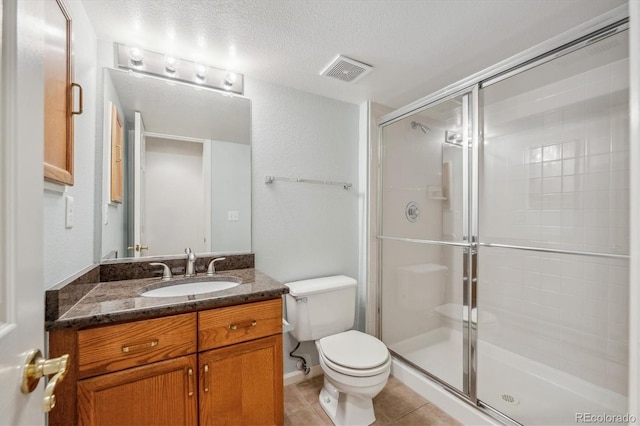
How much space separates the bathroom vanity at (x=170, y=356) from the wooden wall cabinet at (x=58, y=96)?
467mm

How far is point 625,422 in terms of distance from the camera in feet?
4.46

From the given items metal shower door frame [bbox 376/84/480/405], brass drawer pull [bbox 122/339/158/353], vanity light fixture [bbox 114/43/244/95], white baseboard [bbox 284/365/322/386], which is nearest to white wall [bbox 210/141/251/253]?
vanity light fixture [bbox 114/43/244/95]

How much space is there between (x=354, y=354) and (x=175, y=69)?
6.55ft

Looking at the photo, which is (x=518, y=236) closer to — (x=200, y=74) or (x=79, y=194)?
(x=200, y=74)


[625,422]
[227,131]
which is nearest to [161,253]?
[227,131]

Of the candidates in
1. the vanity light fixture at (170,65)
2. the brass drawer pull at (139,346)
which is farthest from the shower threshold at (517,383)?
the vanity light fixture at (170,65)

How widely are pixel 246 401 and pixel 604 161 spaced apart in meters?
2.33

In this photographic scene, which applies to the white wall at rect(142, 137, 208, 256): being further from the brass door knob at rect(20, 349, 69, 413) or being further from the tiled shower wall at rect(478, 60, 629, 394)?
the tiled shower wall at rect(478, 60, 629, 394)

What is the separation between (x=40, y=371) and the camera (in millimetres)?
477

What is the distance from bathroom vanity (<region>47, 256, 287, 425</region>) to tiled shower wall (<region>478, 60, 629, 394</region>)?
1.50 m

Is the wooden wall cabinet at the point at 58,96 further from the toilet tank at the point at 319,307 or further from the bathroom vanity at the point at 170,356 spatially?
the toilet tank at the point at 319,307

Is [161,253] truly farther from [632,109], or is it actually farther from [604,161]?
[604,161]

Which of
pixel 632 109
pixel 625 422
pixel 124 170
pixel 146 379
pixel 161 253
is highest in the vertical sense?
pixel 632 109

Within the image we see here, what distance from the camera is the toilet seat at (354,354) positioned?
147 centimetres
